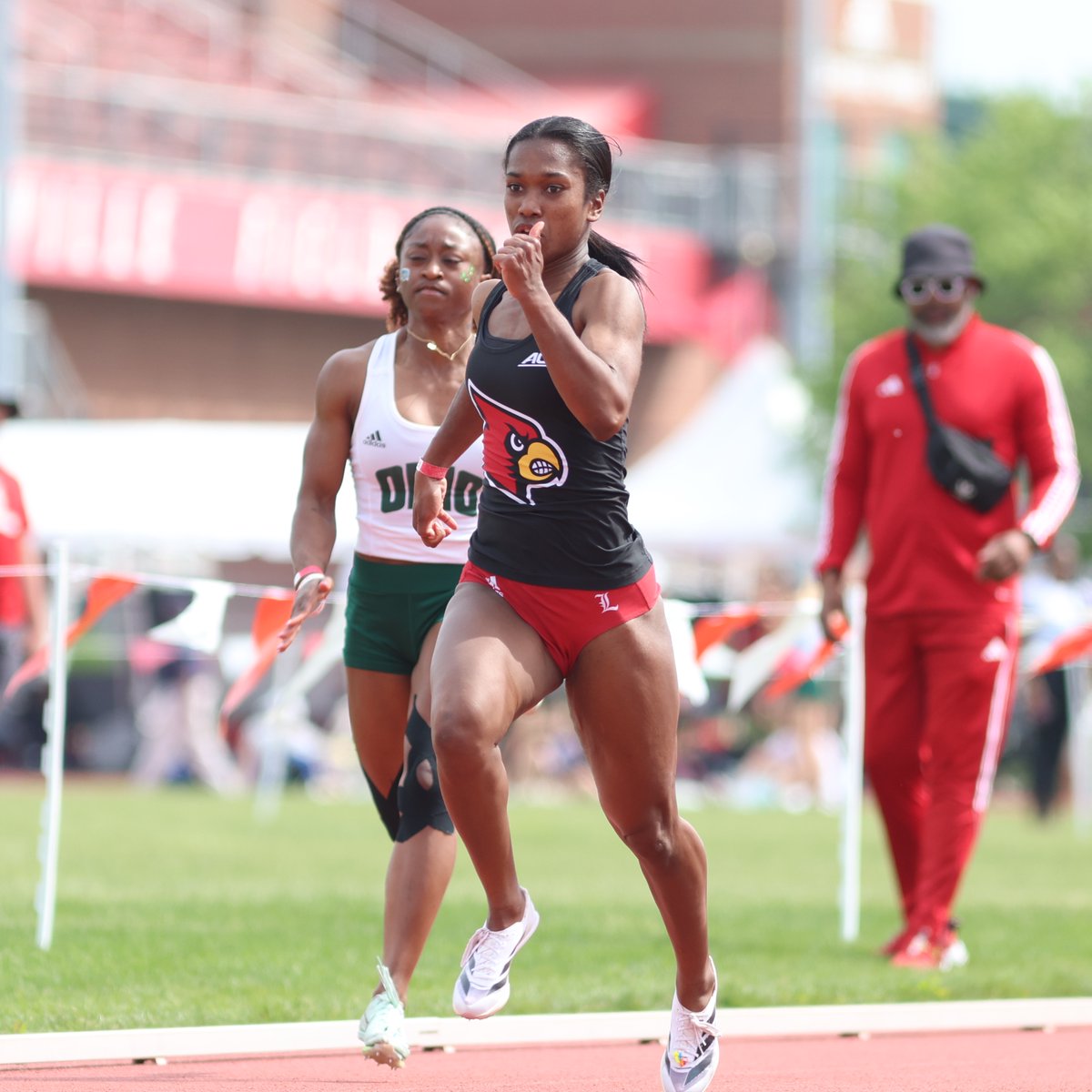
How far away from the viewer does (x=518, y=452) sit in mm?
5090

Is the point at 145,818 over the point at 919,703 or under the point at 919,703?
under

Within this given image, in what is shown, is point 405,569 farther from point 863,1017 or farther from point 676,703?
point 863,1017

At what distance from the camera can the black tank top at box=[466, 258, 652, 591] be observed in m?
5.02

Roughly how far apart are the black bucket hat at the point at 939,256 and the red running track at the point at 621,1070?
3067mm

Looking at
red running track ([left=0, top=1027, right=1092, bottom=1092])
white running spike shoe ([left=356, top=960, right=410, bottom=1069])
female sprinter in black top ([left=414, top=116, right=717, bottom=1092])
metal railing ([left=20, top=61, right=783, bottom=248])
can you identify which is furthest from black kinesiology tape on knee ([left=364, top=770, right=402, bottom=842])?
metal railing ([left=20, top=61, right=783, bottom=248])

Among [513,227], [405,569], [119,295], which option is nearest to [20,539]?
[405,569]

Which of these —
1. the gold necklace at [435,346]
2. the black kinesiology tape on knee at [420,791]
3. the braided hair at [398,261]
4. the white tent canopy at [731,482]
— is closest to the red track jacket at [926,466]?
the braided hair at [398,261]

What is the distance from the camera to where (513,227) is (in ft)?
16.7

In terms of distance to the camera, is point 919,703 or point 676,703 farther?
point 919,703

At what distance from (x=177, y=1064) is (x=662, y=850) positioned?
63.8 inches

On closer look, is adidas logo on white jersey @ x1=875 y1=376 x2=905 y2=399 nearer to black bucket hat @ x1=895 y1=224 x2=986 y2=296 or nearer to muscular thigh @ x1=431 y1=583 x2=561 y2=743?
black bucket hat @ x1=895 y1=224 x2=986 y2=296

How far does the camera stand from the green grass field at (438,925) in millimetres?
7035

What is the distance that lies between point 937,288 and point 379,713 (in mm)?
3295

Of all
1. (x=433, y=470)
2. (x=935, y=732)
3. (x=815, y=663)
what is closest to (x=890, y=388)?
(x=935, y=732)
